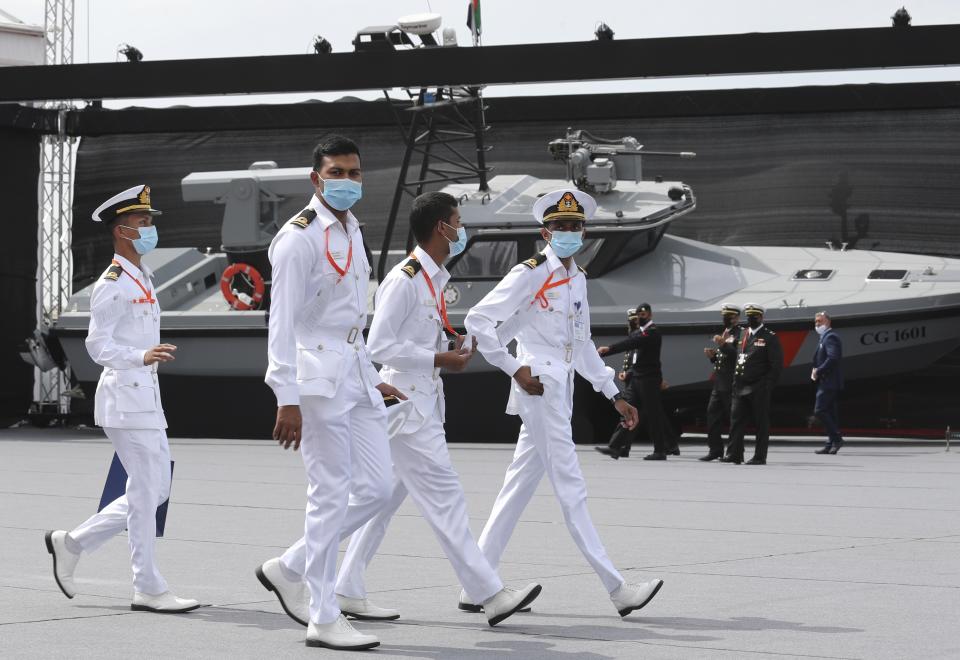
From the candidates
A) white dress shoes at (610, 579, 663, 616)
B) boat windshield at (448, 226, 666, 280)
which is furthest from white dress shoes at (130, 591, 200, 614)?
boat windshield at (448, 226, 666, 280)

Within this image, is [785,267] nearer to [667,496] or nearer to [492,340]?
[667,496]

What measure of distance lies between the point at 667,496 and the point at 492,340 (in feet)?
17.5

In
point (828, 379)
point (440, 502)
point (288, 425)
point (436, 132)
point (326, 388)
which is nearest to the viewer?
point (288, 425)

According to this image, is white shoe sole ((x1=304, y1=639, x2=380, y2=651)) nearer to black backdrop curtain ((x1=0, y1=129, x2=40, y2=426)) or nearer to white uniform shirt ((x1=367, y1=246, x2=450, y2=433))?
white uniform shirt ((x1=367, y1=246, x2=450, y2=433))

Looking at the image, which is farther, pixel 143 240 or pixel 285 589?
pixel 143 240

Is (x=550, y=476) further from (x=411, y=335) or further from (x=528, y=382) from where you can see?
(x=411, y=335)

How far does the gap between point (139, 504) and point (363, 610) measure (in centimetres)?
A: 109

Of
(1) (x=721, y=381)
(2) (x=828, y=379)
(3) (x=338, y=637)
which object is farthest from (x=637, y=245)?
(3) (x=338, y=637)

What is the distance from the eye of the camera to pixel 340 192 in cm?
548

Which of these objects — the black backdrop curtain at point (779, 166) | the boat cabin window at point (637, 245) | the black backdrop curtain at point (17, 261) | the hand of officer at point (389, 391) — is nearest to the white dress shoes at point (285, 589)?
the hand of officer at point (389, 391)

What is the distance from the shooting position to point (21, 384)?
2611 cm

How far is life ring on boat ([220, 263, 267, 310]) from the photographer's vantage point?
21.9 meters

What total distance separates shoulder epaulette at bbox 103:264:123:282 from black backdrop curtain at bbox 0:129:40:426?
20.0 m

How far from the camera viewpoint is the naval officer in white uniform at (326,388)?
5.18 metres
